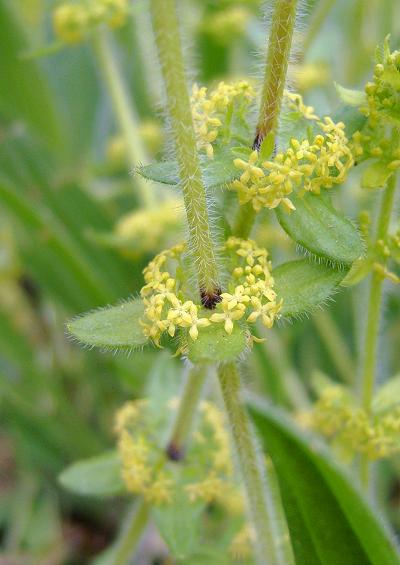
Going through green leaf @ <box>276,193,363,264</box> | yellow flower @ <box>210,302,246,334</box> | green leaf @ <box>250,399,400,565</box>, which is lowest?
green leaf @ <box>250,399,400,565</box>

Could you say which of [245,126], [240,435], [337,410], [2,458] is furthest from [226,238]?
[2,458]

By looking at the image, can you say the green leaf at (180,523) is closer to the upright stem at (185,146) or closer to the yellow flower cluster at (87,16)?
the upright stem at (185,146)

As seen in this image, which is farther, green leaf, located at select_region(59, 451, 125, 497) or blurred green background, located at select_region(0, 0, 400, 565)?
blurred green background, located at select_region(0, 0, 400, 565)

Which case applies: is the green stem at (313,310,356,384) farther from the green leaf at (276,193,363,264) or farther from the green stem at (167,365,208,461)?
the green leaf at (276,193,363,264)

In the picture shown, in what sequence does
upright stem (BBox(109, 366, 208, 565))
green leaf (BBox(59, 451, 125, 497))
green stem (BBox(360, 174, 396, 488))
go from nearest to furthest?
1. green stem (BBox(360, 174, 396, 488))
2. upright stem (BBox(109, 366, 208, 565))
3. green leaf (BBox(59, 451, 125, 497))

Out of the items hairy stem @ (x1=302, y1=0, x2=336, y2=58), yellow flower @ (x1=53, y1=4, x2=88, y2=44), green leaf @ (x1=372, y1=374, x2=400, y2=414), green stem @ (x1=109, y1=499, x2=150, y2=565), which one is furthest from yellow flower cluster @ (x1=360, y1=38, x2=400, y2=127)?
yellow flower @ (x1=53, y1=4, x2=88, y2=44)

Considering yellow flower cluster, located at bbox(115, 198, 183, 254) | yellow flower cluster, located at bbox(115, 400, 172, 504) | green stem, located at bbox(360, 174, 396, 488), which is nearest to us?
green stem, located at bbox(360, 174, 396, 488)

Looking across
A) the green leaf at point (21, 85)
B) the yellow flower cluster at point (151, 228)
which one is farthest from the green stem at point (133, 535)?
the green leaf at point (21, 85)

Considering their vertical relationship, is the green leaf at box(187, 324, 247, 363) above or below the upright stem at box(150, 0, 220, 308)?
below
